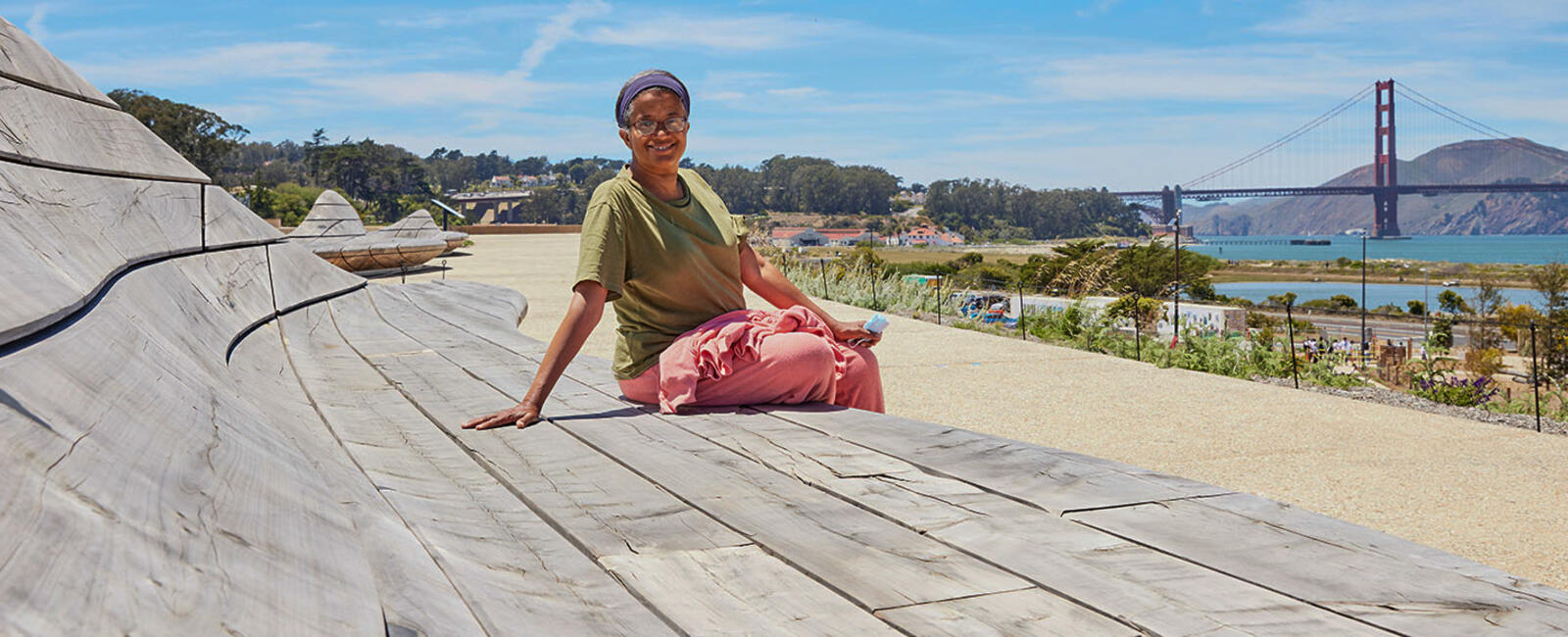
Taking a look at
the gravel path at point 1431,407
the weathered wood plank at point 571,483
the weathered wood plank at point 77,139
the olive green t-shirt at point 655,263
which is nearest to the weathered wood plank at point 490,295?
the weathered wood plank at point 77,139

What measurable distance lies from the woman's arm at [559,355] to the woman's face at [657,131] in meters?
0.37

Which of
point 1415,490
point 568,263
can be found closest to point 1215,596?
point 1415,490

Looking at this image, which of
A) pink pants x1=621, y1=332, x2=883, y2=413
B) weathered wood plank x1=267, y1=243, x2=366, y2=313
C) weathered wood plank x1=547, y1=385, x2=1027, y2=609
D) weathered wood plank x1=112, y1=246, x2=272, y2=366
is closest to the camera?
weathered wood plank x1=547, y1=385, x2=1027, y2=609

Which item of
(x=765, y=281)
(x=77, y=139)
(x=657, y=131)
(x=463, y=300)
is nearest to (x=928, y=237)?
(x=463, y=300)

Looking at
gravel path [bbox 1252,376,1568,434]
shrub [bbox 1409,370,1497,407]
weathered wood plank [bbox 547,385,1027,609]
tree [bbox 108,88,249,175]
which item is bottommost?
shrub [bbox 1409,370,1497,407]

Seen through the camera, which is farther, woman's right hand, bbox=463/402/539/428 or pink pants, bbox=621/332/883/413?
pink pants, bbox=621/332/883/413

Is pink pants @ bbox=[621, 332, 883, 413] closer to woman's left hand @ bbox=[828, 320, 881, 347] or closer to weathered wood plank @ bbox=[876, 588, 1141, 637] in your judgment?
woman's left hand @ bbox=[828, 320, 881, 347]

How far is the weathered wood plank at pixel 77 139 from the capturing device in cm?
219

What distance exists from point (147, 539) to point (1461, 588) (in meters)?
1.30

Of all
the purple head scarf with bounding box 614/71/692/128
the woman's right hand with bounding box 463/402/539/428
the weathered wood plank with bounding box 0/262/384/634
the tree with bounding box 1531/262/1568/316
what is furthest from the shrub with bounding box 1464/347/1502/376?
the tree with bounding box 1531/262/1568/316

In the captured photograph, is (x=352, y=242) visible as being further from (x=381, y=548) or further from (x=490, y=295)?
(x=381, y=548)

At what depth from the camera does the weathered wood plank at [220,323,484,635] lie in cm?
107

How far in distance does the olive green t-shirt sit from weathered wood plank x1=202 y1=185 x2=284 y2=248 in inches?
58.2

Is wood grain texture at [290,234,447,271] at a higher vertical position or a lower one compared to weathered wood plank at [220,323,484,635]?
higher
